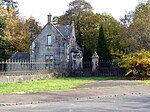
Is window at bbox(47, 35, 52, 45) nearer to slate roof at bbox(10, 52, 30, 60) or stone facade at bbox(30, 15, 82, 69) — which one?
stone facade at bbox(30, 15, 82, 69)

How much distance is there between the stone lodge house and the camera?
169ft

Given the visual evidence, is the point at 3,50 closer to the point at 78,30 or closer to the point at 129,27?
the point at 78,30

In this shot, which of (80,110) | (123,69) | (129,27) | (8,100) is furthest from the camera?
(129,27)

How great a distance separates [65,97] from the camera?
18.0 meters

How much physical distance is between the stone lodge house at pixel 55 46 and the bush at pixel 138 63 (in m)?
10.4

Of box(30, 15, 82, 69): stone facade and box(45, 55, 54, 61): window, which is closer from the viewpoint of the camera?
box(30, 15, 82, 69): stone facade

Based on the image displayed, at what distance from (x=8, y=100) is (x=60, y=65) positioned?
99.2 feet

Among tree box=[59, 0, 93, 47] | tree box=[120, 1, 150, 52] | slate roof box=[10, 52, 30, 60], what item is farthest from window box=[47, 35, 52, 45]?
tree box=[59, 0, 93, 47]

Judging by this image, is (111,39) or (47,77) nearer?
(47,77)

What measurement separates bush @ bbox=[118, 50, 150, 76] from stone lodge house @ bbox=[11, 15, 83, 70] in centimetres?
1037

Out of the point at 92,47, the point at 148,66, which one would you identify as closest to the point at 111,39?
the point at 92,47

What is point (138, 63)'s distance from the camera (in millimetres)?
40031

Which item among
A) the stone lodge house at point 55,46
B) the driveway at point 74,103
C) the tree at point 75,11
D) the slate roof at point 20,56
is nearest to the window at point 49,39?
the stone lodge house at point 55,46

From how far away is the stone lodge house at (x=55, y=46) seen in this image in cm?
5150
